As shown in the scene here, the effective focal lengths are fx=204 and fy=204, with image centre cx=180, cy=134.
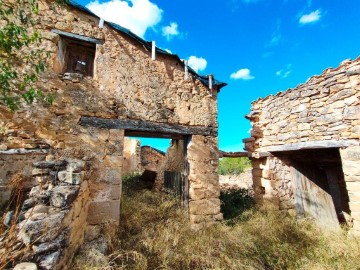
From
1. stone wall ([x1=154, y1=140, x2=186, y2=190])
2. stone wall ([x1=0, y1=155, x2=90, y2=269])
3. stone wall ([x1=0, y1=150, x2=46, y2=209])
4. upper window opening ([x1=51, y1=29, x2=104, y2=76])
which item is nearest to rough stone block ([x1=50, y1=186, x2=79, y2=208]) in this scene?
stone wall ([x1=0, y1=155, x2=90, y2=269])

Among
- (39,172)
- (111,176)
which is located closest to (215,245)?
(111,176)

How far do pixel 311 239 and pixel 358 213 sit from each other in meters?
1.07

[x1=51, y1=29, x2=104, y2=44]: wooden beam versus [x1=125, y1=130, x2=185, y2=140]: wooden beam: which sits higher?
[x1=51, y1=29, x2=104, y2=44]: wooden beam

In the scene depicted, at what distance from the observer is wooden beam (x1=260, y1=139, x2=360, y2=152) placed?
4307 millimetres

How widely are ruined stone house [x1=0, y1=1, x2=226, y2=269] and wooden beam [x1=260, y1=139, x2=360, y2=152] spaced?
6.36 feet

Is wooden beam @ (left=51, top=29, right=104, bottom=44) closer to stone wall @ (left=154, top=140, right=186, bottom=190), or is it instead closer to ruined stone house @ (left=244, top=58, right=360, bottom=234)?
stone wall @ (left=154, top=140, right=186, bottom=190)

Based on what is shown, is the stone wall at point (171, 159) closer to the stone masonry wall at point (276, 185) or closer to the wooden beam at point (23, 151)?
the stone masonry wall at point (276, 185)

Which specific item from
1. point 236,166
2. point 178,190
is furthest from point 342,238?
point 236,166

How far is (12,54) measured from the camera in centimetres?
361

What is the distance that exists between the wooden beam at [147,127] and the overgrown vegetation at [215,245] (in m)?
1.73

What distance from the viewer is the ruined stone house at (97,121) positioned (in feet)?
9.84

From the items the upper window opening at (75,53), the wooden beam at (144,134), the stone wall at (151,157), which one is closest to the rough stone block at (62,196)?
the wooden beam at (144,134)

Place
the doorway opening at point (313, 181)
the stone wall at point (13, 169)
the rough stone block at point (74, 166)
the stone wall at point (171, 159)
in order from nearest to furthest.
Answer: the rough stone block at point (74, 166) < the stone wall at point (13, 169) < the doorway opening at point (313, 181) < the stone wall at point (171, 159)

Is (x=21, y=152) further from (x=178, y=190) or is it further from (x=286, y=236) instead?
(x=286, y=236)
